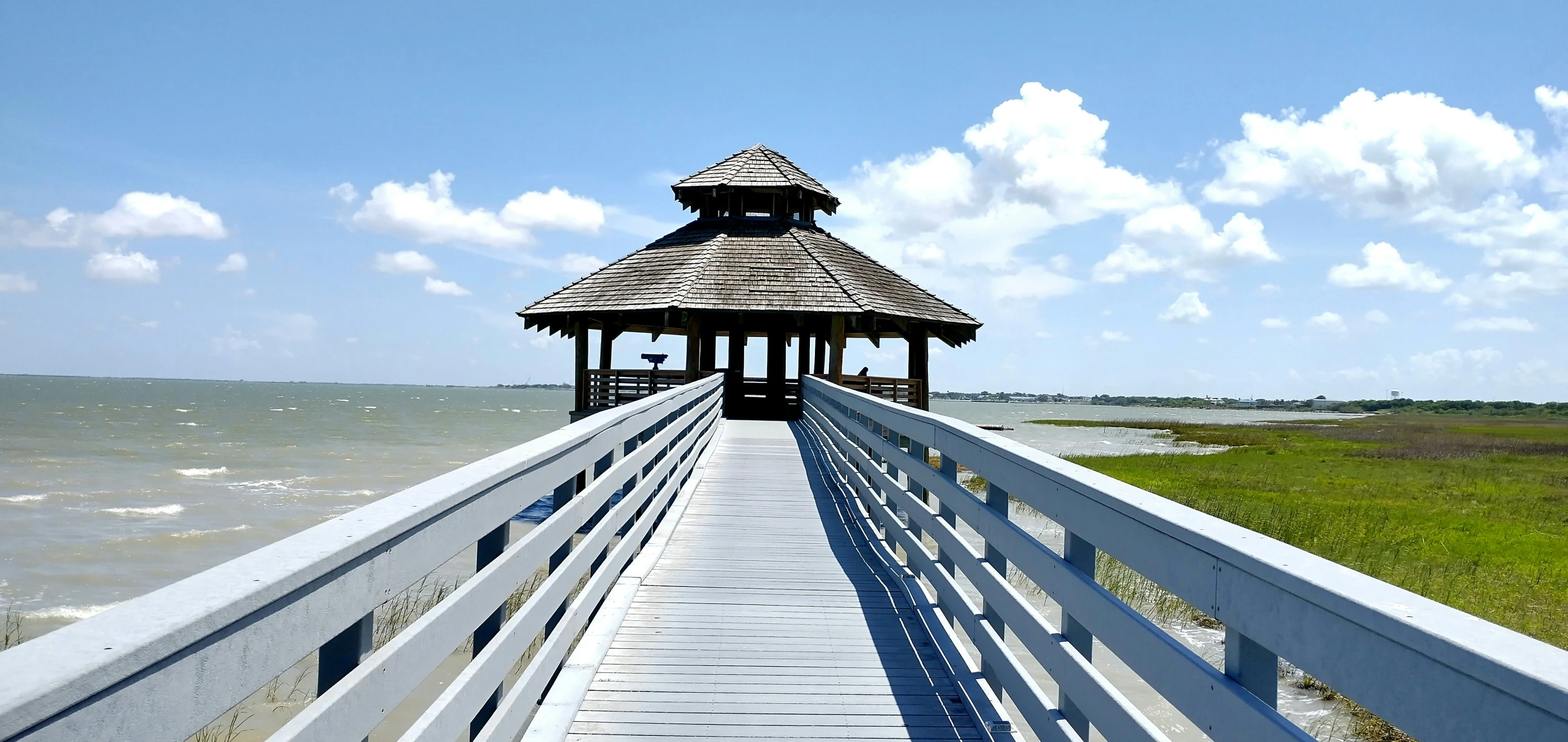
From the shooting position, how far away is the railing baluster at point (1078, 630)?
9.04 feet

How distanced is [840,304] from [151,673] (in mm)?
17793

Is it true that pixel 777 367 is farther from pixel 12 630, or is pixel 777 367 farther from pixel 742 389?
pixel 12 630

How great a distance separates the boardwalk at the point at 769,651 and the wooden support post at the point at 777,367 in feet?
45.0

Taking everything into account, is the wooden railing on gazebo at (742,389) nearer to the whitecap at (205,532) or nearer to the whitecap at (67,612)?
the whitecap at (205,532)

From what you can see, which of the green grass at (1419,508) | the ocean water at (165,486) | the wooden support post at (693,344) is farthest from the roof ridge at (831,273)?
the ocean water at (165,486)

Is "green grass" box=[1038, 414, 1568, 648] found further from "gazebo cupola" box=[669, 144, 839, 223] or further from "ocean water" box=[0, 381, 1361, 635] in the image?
"gazebo cupola" box=[669, 144, 839, 223]

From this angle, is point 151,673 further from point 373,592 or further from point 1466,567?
point 1466,567

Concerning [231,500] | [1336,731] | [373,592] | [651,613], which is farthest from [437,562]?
[231,500]

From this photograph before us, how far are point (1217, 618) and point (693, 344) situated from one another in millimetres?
17678

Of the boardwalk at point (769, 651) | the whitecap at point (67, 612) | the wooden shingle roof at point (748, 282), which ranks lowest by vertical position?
the whitecap at point (67, 612)

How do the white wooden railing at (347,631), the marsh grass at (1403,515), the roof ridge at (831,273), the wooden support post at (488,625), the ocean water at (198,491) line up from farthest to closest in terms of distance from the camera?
the roof ridge at (831,273)
the ocean water at (198,491)
the marsh grass at (1403,515)
the wooden support post at (488,625)
the white wooden railing at (347,631)

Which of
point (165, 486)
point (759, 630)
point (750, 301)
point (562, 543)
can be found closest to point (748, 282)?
point (750, 301)

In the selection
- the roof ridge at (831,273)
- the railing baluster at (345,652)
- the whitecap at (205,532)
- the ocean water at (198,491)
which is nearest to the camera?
the railing baluster at (345,652)

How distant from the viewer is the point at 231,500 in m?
22.6
